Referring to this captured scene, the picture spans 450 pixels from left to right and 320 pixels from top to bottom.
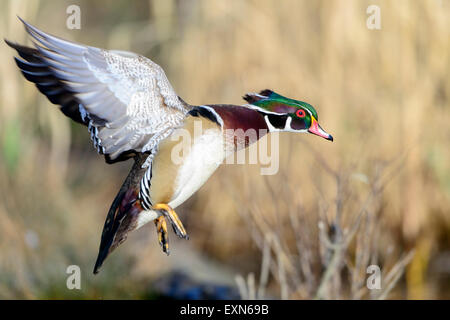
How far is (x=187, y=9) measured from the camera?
3.40 meters

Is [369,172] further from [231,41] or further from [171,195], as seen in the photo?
[171,195]

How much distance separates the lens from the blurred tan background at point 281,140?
9.29 feet

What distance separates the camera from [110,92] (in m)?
1.02

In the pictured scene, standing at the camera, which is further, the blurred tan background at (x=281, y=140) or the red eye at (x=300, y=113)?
the blurred tan background at (x=281, y=140)

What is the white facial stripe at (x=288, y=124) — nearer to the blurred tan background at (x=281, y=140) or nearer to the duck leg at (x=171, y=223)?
the duck leg at (x=171, y=223)

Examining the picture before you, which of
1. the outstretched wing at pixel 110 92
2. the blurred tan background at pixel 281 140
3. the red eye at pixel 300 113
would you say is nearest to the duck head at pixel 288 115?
the red eye at pixel 300 113

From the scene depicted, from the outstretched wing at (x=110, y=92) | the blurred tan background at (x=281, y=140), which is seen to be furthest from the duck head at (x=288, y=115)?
the blurred tan background at (x=281, y=140)

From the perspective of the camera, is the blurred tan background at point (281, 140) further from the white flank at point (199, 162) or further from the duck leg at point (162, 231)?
the white flank at point (199, 162)

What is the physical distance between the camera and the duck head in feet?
3.20

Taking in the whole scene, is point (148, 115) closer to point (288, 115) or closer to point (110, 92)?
point (110, 92)

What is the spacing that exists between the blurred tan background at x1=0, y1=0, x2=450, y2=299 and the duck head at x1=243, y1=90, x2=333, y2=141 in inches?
68.0

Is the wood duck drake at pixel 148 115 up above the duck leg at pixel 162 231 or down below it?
above

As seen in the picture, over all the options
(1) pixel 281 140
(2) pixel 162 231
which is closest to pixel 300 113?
(2) pixel 162 231

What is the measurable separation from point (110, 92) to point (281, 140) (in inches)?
90.1
